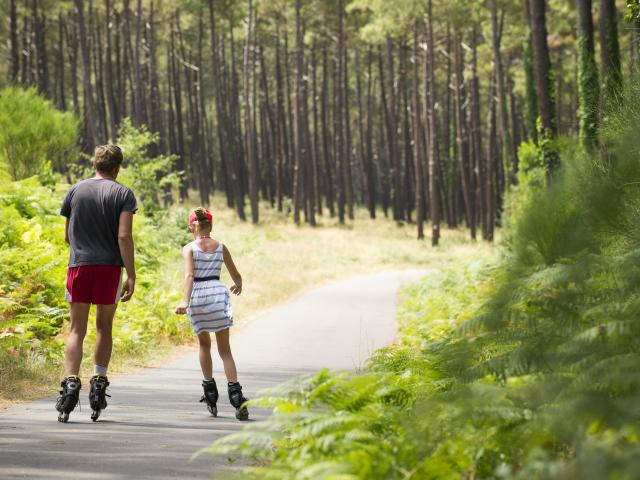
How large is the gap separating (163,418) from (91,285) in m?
1.25

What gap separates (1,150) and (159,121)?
32.1 meters

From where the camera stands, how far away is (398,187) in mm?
56156

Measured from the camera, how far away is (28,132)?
2328cm

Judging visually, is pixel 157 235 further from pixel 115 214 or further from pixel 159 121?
pixel 159 121

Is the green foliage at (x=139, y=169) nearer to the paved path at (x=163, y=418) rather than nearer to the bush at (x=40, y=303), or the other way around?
the bush at (x=40, y=303)

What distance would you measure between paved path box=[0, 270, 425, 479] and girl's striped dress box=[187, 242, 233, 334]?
794 mm

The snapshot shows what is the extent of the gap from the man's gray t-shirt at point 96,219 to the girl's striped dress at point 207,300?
0.75 m

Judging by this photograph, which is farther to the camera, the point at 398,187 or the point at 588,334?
the point at 398,187

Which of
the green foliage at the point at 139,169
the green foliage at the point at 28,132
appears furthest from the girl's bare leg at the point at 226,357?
the green foliage at the point at 139,169

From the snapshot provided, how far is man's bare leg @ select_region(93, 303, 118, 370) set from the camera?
7996mm

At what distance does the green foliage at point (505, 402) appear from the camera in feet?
14.3

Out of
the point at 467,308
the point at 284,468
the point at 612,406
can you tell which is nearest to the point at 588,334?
the point at 612,406

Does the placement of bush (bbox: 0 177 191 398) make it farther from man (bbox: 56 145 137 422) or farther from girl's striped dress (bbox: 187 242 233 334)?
girl's striped dress (bbox: 187 242 233 334)

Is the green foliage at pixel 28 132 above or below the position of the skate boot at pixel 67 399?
above
